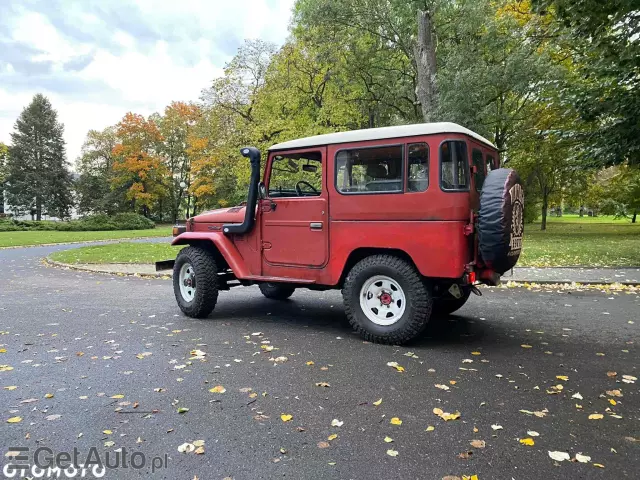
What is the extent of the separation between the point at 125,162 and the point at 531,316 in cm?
4789

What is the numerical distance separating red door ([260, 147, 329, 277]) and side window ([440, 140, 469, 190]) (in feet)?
4.72

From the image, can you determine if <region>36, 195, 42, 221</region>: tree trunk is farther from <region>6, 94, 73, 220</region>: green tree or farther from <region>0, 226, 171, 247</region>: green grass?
<region>0, 226, 171, 247</region>: green grass

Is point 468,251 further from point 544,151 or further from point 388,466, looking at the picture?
point 544,151

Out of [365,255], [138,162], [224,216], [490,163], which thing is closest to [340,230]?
A: [365,255]

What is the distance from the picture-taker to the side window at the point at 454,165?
14.6 feet

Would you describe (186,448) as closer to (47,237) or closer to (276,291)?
(276,291)

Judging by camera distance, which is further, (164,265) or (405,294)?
(164,265)

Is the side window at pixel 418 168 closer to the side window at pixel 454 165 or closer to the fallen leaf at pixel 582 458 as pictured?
the side window at pixel 454 165

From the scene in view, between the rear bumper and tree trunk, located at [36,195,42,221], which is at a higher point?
tree trunk, located at [36,195,42,221]

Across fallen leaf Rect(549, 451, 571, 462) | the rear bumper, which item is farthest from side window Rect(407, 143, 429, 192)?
the rear bumper

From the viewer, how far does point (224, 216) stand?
6.14 metres

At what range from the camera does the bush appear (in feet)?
122

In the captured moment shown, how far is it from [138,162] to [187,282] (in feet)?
146

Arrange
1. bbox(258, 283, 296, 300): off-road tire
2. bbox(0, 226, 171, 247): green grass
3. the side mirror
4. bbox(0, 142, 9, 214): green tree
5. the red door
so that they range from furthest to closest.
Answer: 1. bbox(0, 142, 9, 214): green tree
2. bbox(0, 226, 171, 247): green grass
3. bbox(258, 283, 296, 300): off-road tire
4. the side mirror
5. the red door
